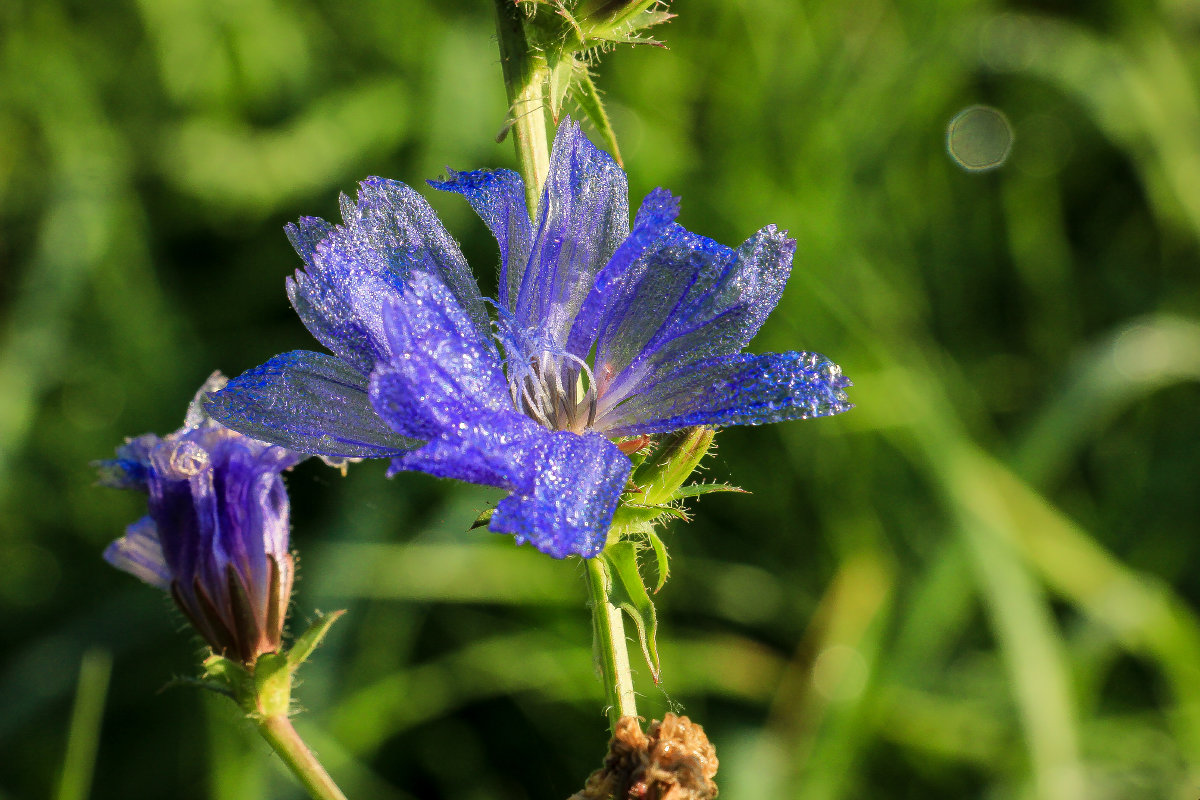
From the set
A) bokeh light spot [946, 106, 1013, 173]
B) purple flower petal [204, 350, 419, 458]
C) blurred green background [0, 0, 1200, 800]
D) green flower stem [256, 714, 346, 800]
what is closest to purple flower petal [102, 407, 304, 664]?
green flower stem [256, 714, 346, 800]

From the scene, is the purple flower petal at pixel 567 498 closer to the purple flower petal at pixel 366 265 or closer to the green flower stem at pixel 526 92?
the purple flower petal at pixel 366 265

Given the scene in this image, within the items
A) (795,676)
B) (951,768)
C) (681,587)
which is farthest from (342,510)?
(951,768)

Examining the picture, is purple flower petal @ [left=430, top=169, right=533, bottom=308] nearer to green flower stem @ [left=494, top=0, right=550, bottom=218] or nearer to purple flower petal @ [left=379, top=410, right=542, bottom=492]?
green flower stem @ [left=494, top=0, right=550, bottom=218]

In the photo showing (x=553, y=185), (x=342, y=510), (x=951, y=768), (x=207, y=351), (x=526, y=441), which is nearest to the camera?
(x=526, y=441)

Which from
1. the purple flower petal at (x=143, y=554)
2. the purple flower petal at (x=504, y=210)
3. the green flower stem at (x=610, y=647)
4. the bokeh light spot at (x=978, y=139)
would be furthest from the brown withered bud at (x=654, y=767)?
the bokeh light spot at (x=978, y=139)

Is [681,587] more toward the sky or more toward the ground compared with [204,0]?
more toward the ground

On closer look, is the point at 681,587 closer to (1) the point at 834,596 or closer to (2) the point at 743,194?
(1) the point at 834,596

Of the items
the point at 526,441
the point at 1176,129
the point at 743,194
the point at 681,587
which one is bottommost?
the point at 526,441
